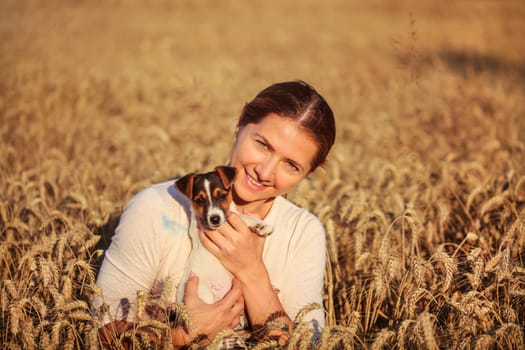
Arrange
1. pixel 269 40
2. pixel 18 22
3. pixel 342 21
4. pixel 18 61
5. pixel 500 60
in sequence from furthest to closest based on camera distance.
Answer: pixel 342 21 < pixel 269 40 < pixel 18 22 < pixel 500 60 < pixel 18 61

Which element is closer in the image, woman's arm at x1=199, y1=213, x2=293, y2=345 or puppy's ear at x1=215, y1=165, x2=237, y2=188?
woman's arm at x1=199, y1=213, x2=293, y2=345

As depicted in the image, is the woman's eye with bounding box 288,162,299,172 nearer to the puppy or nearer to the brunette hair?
the brunette hair

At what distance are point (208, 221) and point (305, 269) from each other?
27.9 inches

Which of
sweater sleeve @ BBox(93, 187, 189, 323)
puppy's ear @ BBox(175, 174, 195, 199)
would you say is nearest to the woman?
sweater sleeve @ BBox(93, 187, 189, 323)

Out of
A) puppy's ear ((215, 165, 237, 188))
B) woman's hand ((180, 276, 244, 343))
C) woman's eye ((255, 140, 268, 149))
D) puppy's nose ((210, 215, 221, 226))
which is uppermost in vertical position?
woman's eye ((255, 140, 268, 149))

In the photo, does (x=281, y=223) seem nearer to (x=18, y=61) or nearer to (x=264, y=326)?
(x=264, y=326)

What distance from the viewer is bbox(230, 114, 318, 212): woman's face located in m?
3.26

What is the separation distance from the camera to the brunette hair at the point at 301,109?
326 cm

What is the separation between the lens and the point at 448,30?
20094 mm

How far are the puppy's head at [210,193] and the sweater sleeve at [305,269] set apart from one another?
529 mm

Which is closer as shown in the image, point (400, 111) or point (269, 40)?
point (400, 111)

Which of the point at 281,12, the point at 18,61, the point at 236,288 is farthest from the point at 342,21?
the point at 236,288

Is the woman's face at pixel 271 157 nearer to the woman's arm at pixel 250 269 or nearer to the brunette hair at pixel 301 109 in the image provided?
the brunette hair at pixel 301 109

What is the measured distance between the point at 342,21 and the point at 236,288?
2110 cm
